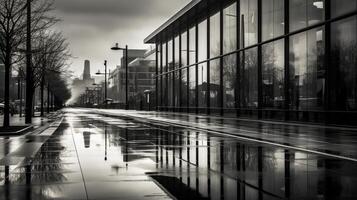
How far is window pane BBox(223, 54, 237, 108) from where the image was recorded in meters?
43.9

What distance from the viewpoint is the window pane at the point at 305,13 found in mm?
30719

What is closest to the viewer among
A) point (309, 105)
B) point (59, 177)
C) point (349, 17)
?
point (59, 177)

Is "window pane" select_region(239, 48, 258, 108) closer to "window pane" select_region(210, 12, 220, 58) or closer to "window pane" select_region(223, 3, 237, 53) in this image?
"window pane" select_region(223, 3, 237, 53)

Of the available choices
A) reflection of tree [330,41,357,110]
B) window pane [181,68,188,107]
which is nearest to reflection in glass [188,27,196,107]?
window pane [181,68,188,107]

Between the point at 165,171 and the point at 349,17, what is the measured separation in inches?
828

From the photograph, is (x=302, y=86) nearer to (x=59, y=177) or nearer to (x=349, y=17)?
(x=349, y=17)

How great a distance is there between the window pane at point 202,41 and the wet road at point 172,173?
126 ft

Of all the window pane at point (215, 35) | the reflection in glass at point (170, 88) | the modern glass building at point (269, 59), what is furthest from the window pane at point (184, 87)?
the window pane at point (215, 35)

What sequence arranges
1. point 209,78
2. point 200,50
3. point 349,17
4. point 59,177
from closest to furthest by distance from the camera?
point 59,177 → point 349,17 → point 209,78 → point 200,50

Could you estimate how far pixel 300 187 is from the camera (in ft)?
26.4

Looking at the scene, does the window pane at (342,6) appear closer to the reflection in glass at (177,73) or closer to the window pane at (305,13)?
the window pane at (305,13)

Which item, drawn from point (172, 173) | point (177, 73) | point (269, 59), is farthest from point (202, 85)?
point (172, 173)

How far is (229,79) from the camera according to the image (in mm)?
45406

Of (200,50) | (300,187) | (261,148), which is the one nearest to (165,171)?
(300,187)
